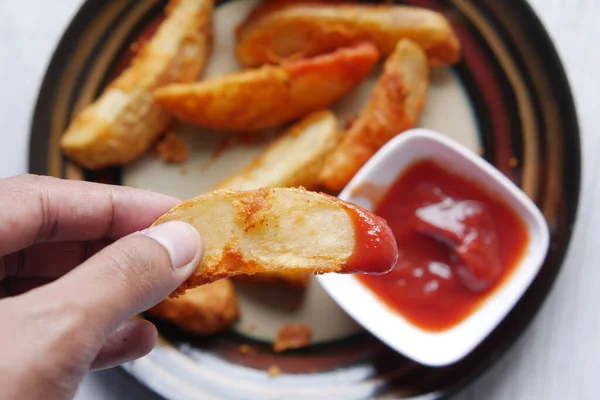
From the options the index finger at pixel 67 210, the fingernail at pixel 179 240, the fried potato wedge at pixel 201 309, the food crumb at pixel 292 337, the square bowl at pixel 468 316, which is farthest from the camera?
the food crumb at pixel 292 337

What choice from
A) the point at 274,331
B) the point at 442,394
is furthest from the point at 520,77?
the point at 274,331

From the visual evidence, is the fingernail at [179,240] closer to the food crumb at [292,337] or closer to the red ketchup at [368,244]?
the red ketchup at [368,244]

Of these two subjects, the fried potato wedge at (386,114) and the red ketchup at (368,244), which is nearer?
the red ketchup at (368,244)

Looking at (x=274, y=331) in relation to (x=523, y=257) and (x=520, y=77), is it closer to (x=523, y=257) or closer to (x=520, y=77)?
(x=523, y=257)

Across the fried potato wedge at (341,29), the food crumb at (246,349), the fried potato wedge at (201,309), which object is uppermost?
the fried potato wedge at (341,29)

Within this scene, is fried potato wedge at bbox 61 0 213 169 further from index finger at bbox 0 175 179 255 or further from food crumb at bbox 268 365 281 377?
food crumb at bbox 268 365 281 377

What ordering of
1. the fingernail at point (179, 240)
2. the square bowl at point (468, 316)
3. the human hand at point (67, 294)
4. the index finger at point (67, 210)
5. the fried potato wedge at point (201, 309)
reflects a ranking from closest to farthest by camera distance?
the human hand at point (67, 294)
the fingernail at point (179, 240)
the index finger at point (67, 210)
the square bowl at point (468, 316)
the fried potato wedge at point (201, 309)

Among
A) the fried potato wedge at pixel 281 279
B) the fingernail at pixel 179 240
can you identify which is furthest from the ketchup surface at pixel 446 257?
the fingernail at pixel 179 240

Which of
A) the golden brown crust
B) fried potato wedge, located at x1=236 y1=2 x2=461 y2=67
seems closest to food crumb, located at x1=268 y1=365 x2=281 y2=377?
the golden brown crust
